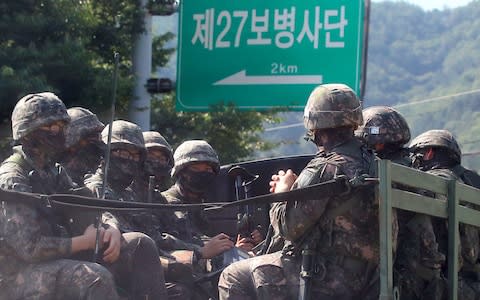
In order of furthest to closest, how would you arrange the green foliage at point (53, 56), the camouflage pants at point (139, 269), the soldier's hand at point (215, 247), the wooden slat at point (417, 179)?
1. the green foliage at point (53, 56)
2. the soldier's hand at point (215, 247)
3. the camouflage pants at point (139, 269)
4. the wooden slat at point (417, 179)

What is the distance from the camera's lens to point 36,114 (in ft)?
26.9

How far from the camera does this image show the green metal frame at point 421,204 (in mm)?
A: 7219

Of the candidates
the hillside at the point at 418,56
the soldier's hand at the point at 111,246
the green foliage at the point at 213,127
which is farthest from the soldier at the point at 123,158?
the hillside at the point at 418,56

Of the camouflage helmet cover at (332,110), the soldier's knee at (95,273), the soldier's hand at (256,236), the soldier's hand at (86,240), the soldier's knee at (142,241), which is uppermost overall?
the camouflage helmet cover at (332,110)

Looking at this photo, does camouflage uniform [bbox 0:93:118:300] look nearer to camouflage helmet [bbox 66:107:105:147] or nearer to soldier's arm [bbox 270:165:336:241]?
soldier's arm [bbox 270:165:336:241]

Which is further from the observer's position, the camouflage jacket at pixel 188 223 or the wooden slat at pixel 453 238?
the camouflage jacket at pixel 188 223

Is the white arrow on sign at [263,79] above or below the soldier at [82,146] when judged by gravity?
above

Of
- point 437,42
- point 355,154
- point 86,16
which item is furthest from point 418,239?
point 437,42

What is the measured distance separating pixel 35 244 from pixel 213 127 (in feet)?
30.8

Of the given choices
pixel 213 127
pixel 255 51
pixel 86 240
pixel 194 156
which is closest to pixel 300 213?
pixel 86 240

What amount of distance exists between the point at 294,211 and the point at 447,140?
218cm

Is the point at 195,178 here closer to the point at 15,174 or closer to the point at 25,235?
the point at 15,174

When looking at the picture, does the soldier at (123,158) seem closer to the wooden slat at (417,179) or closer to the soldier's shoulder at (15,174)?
the soldier's shoulder at (15,174)

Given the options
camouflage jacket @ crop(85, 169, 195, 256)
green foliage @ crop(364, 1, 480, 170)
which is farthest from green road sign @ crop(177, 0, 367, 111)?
green foliage @ crop(364, 1, 480, 170)
